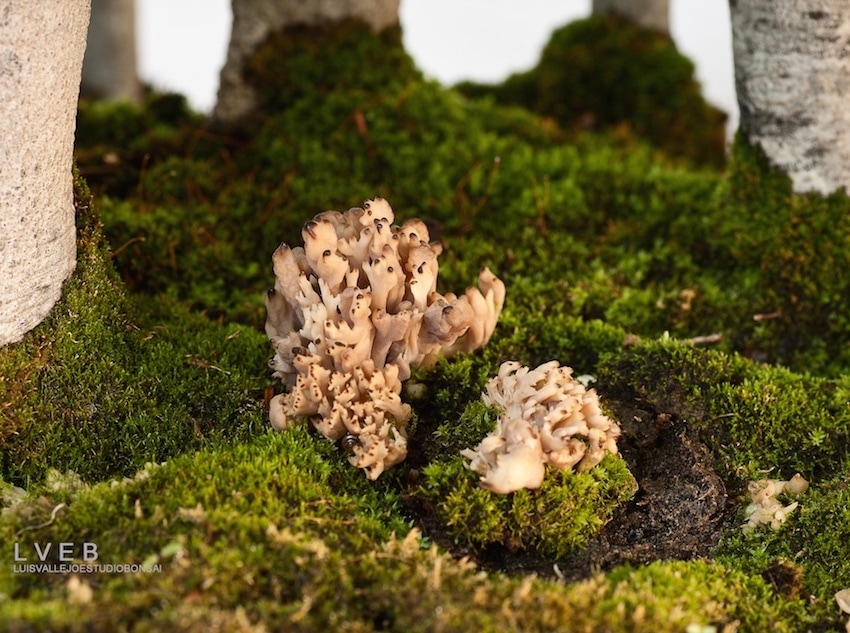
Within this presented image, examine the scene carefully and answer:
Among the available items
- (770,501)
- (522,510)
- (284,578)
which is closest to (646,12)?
(770,501)

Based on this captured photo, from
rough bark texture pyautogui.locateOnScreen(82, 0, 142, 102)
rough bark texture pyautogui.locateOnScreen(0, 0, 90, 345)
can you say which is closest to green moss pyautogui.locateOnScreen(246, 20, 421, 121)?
rough bark texture pyautogui.locateOnScreen(0, 0, 90, 345)

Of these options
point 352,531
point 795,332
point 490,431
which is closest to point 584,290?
point 795,332

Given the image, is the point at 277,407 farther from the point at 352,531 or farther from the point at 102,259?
the point at 102,259

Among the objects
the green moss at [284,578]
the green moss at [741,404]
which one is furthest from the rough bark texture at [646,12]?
the green moss at [284,578]

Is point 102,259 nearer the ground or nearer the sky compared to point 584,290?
nearer the sky

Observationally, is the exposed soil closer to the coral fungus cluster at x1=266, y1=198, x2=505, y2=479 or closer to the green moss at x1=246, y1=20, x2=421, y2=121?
the coral fungus cluster at x1=266, y1=198, x2=505, y2=479

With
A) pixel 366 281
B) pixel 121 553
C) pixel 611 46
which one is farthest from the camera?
pixel 611 46
